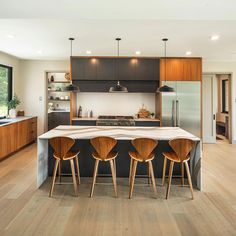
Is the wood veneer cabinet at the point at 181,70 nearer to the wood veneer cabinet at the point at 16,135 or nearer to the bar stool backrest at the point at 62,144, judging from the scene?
the bar stool backrest at the point at 62,144

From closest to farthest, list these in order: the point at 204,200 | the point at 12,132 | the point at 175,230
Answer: the point at 175,230
the point at 204,200
the point at 12,132

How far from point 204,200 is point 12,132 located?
4.47m

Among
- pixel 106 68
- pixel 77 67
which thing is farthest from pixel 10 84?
pixel 106 68

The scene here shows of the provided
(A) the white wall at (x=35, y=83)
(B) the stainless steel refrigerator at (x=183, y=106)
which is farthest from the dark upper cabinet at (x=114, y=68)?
(A) the white wall at (x=35, y=83)

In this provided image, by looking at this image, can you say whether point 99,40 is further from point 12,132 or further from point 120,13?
point 12,132

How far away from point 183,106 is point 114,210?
162 inches

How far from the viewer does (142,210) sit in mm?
2760

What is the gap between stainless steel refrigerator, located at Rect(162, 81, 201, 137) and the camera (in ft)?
20.0

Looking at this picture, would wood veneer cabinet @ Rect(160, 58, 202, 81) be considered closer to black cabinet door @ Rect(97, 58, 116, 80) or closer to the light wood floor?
black cabinet door @ Rect(97, 58, 116, 80)

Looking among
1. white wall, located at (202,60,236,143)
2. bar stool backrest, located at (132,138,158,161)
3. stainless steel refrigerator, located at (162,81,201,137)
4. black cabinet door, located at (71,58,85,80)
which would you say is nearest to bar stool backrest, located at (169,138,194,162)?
bar stool backrest, located at (132,138,158,161)

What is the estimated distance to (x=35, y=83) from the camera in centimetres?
697

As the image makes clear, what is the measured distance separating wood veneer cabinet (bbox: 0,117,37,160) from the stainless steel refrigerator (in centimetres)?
383

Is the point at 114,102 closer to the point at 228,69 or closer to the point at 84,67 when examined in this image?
the point at 84,67

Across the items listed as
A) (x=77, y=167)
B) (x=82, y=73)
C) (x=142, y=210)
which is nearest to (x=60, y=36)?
(x=82, y=73)
